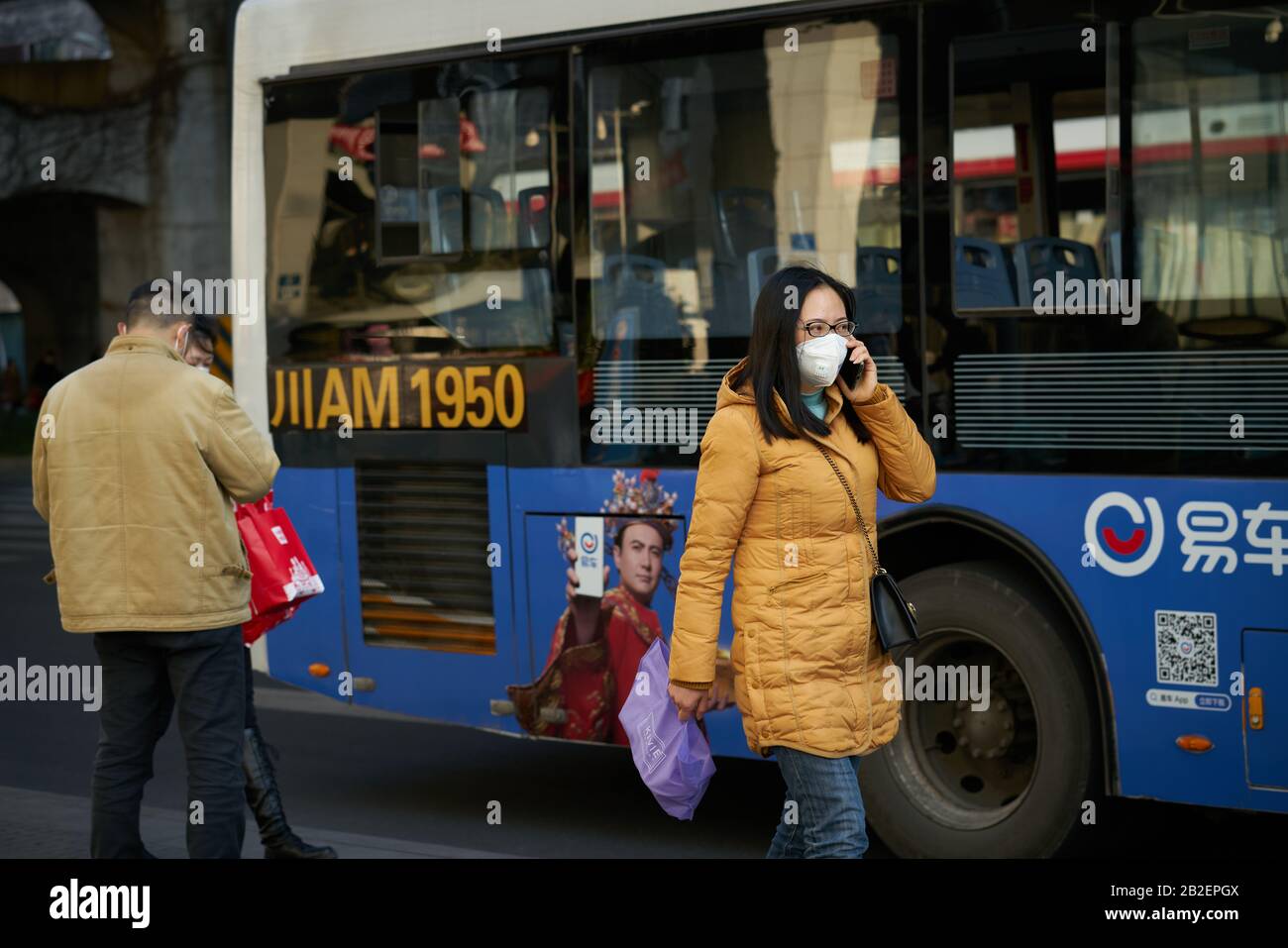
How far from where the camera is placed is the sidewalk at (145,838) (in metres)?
6.02

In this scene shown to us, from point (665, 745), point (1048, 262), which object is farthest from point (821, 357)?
point (1048, 262)

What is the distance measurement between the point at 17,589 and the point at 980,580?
33.5 ft

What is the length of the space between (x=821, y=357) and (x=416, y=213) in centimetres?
312

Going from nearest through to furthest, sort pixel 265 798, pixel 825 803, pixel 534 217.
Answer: pixel 825 803, pixel 265 798, pixel 534 217

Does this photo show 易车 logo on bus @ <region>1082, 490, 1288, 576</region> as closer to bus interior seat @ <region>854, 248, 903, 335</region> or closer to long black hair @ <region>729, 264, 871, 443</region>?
bus interior seat @ <region>854, 248, 903, 335</region>

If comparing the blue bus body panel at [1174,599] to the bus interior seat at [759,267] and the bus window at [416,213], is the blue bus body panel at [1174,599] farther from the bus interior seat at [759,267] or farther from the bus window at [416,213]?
the bus window at [416,213]

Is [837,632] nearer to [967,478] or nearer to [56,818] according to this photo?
[967,478]

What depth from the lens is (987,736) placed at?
5707mm

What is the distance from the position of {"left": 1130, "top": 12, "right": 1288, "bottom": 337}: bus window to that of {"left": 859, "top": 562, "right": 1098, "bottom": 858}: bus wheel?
3.61 ft

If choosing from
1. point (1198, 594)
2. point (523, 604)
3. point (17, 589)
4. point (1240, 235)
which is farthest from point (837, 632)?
point (17, 589)

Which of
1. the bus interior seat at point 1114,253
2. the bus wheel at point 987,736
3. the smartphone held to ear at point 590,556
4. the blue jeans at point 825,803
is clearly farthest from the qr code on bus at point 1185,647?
the smartphone held to ear at point 590,556

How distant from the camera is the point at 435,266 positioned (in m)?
6.71

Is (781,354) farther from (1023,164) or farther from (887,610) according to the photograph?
(1023,164)

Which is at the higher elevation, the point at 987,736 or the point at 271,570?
the point at 271,570
